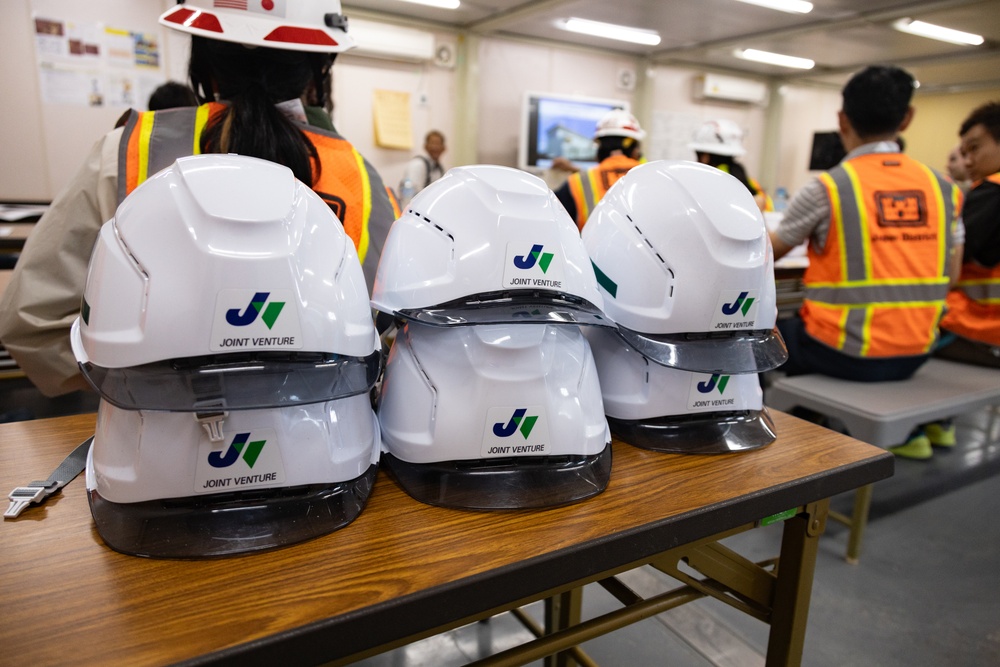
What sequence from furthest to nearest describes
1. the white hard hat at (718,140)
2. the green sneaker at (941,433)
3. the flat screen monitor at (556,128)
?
the flat screen monitor at (556,128), the white hard hat at (718,140), the green sneaker at (941,433)

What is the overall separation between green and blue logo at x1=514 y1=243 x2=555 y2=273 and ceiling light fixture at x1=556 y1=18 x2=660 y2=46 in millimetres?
5552

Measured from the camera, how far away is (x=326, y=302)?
69cm

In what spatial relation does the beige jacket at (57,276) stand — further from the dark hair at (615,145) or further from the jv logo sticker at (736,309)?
the dark hair at (615,145)

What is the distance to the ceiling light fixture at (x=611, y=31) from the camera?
5.72 meters

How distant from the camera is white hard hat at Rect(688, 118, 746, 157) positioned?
408cm

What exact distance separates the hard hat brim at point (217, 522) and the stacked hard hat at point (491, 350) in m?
0.14

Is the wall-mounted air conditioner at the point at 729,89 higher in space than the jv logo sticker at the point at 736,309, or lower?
higher

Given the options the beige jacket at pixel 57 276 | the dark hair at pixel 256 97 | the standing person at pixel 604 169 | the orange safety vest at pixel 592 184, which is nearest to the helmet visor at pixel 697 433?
the dark hair at pixel 256 97

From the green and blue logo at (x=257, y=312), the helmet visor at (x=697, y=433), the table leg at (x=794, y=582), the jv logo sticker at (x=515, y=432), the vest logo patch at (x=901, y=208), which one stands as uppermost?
the vest logo patch at (x=901, y=208)

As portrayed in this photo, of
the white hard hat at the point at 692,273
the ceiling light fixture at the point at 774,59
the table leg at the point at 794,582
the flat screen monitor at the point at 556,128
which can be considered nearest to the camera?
the white hard hat at the point at 692,273

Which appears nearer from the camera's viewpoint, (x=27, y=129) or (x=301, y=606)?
(x=301, y=606)

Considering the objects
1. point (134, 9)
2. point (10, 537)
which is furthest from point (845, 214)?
point (134, 9)

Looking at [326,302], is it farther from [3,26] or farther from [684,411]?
[3,26]

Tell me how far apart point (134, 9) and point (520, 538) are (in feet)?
17.1
